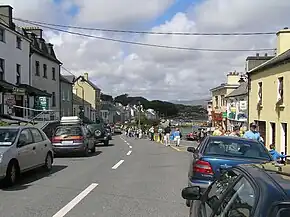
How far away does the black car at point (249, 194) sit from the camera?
269 centimetres

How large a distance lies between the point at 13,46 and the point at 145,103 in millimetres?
128580

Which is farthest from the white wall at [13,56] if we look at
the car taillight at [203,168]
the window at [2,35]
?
the car taillight at [203,168]

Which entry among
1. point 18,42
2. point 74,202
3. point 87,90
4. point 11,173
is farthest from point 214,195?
point 87,90

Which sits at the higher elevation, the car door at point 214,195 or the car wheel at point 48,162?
the car door at point 214,195

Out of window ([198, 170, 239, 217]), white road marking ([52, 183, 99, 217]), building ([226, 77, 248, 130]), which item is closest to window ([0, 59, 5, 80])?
building ([226, 77, 248, 130])

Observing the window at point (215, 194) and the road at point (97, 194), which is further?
the road at point (97, 194)

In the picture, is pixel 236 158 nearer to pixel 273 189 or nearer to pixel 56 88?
pixel 273 189

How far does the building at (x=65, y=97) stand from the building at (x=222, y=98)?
18.2m

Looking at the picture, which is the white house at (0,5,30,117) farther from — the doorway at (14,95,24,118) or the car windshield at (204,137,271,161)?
the car windshield at (204,137,271,161)

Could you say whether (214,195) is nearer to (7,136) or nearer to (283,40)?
(7,136)

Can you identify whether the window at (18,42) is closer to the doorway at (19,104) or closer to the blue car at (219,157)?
the doorway at (19,104)

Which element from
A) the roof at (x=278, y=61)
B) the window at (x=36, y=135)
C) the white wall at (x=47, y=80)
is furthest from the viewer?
the white wall at (x=47, y=80)

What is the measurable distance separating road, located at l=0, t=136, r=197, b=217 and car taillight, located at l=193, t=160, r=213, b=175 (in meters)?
0.80

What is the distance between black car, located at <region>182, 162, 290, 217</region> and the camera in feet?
8.84
